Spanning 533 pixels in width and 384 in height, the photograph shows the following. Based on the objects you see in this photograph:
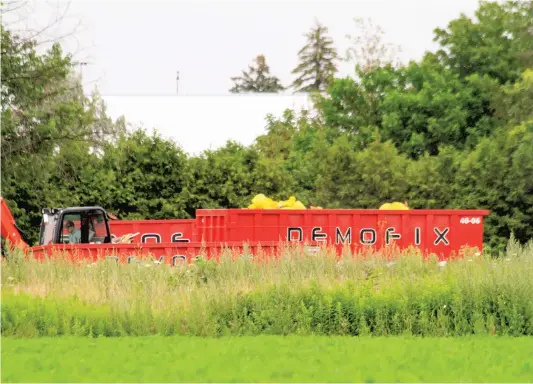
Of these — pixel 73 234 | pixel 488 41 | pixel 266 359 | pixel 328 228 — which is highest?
pixel 488 41

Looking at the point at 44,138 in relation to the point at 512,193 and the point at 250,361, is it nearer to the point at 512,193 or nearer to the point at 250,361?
the point at 512,193

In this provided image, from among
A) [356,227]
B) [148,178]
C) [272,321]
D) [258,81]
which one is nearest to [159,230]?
[356,227]

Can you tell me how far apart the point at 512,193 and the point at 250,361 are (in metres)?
24.9

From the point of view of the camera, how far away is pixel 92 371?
10.4 meters

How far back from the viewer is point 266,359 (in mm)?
11016

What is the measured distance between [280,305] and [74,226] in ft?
Result: 32.7

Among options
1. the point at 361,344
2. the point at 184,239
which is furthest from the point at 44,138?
the point at 361,344

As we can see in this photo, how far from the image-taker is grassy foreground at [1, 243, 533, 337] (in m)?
13.6

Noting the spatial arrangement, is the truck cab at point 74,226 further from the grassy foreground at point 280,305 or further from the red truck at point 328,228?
the grassy foreground at point 280,305

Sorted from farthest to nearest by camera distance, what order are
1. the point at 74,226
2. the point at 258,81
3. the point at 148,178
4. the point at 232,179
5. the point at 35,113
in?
the point at 258,81 → the point at 232,179 → the point at 148,178 → the point at 35,113 → the point at 74,226

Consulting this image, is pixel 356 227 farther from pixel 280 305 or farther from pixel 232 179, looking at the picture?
pixel 280 305

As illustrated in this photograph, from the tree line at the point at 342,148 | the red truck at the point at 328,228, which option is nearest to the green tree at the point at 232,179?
the tree line at the point at 342,148

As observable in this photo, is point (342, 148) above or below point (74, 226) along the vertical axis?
above

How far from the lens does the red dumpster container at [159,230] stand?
26.6 m
